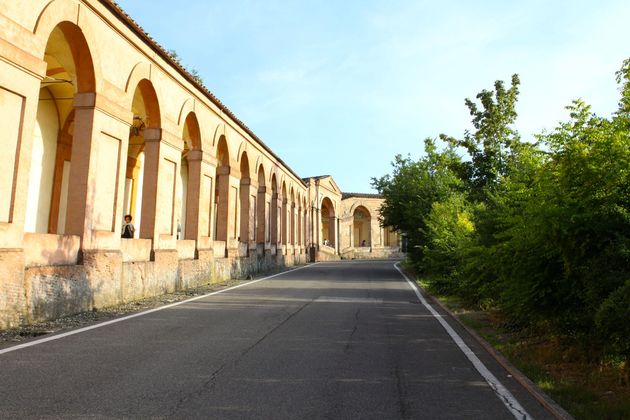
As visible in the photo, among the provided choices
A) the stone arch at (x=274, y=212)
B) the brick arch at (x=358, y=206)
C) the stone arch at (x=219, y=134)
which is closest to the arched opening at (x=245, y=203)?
the stone arch at (x=219, y=134)

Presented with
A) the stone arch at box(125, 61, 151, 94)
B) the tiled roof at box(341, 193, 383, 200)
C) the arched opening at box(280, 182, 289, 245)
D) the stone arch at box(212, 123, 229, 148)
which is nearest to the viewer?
the stone arch at box(125, 61, 151, 94)

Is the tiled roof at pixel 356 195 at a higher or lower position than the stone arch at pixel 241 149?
higher

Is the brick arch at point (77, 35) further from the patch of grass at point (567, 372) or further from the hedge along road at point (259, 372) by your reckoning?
the patch of grass at point (567, 372)

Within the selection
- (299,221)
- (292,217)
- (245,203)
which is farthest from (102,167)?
(299,221)

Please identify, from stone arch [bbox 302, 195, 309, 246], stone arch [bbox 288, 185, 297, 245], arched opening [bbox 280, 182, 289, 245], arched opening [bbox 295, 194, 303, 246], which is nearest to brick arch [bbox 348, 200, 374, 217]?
stone arch [bbox 302, 195, 309, 246]

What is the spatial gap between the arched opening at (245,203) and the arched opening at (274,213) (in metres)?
5.96

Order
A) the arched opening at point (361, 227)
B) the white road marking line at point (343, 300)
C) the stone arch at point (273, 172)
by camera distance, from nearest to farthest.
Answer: the white road marking line at point (343, 300), the stone arch at point (273, 172), the arched opening at point (361, 227)

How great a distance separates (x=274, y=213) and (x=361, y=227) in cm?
3410

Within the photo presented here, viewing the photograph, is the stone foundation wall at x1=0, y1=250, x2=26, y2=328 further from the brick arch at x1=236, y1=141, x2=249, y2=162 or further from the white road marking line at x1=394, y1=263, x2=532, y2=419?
the brick arch at x1=236, y1=141, x2=249, y2=162

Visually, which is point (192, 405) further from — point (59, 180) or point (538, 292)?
point (59, 180)

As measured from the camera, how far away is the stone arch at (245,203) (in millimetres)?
23406

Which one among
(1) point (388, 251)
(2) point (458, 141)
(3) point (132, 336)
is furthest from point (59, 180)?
(1) point (388, 251)

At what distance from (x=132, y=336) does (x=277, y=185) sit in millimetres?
23718

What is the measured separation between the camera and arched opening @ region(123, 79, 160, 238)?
44.7 ft
